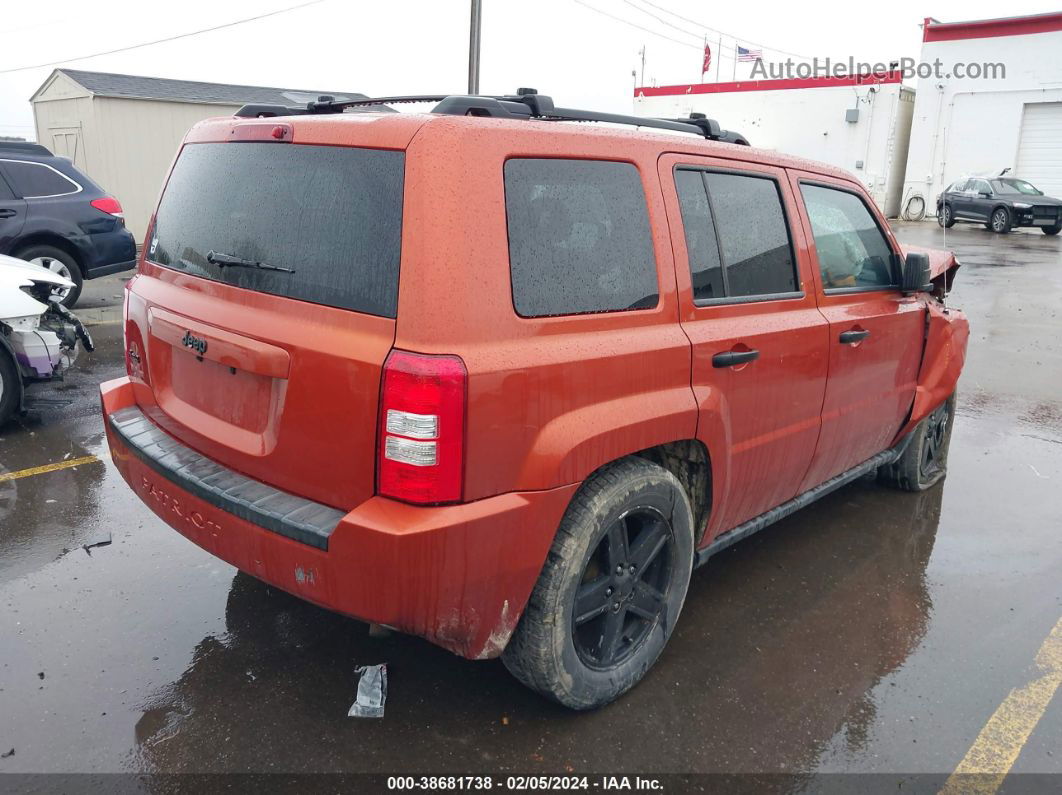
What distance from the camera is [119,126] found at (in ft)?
54.5

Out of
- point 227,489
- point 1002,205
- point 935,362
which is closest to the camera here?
point 227,489

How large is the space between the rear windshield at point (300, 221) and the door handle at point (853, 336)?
7.26 ft

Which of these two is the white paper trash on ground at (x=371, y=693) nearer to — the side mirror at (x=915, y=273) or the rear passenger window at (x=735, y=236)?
the rear passenger window at (x=735, y=236)

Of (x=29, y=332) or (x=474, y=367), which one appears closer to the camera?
(x=474, y=367)

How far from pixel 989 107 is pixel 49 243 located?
1174 inches

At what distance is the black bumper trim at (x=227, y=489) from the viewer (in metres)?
2.38

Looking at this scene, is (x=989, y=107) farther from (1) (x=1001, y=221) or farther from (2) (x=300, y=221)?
(2) (x=300, y=221)

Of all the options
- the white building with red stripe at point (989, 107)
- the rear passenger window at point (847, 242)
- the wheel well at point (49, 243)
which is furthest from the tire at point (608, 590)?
the white building with red stripe at point (989, 107)

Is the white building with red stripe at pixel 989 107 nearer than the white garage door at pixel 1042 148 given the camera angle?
Yes

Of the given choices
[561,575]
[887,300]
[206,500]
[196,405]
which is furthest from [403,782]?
[887,300]

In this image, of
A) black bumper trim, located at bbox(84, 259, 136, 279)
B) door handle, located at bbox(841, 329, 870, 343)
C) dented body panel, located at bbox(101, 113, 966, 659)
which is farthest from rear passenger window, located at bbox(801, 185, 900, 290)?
black bumper trim, located at bbox(84, 259, 136, 279)

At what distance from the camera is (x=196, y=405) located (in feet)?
9.20

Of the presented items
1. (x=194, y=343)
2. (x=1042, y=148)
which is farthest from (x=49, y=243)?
(x=1042, y=148)

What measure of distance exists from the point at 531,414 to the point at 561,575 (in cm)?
53
